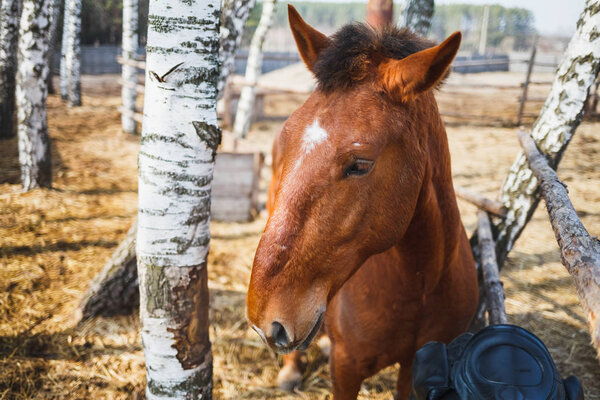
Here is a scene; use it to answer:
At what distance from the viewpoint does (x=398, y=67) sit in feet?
4.70

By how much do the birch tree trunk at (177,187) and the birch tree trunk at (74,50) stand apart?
35.7ft

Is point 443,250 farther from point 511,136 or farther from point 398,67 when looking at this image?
point 511,136

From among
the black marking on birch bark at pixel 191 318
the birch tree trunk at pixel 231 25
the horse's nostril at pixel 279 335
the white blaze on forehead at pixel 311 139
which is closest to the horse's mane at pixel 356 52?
the white blaze on forehead at pixel 311 139

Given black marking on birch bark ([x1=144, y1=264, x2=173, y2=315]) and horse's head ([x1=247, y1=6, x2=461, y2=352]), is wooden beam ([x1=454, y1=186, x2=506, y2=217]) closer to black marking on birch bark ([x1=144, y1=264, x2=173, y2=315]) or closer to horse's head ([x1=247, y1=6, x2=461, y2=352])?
horse's head ([x1=247, y1=6, x2=461, y2=352])

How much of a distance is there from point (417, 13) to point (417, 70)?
2863mm

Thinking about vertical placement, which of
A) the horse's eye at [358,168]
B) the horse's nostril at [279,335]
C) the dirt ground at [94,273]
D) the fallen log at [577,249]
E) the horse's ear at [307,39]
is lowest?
the dirt ground at [94,273]

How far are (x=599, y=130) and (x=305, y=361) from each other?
37.6ft

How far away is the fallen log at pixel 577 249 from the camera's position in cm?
104

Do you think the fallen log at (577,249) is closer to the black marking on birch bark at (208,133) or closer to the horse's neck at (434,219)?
the horse's neck at (434,219)

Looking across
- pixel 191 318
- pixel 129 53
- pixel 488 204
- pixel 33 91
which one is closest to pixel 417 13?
pixel 488 204

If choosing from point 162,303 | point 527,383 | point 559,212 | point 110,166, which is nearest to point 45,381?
point 162,303

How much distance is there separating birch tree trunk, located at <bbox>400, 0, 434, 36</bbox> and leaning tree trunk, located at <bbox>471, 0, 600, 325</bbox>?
61.6 inches

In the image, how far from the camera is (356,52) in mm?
1502

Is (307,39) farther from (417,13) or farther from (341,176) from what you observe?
(417,13)
